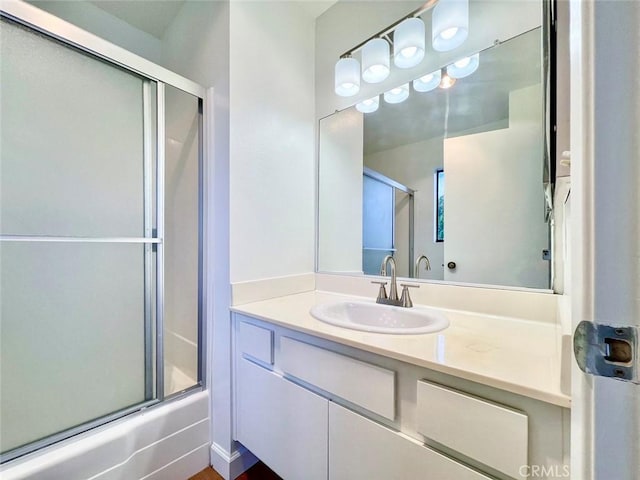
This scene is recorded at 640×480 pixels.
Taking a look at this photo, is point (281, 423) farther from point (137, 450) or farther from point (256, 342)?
point (137, 450)

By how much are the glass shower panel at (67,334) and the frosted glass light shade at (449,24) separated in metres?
1.68

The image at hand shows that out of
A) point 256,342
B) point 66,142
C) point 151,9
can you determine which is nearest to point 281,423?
point 256,342

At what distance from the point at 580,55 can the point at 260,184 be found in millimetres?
1276

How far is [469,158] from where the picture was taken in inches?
Result: 48.8

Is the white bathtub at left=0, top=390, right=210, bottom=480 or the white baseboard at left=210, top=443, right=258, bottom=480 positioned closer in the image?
the white bathtub at left=0, top=390, right=210, bottom=480

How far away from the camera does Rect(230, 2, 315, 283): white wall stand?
1.33m

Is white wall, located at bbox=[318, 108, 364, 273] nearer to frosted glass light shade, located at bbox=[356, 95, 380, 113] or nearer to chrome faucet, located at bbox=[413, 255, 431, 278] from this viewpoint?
frosted glass light shade, located at bbox=[356, 95, 380, 113]

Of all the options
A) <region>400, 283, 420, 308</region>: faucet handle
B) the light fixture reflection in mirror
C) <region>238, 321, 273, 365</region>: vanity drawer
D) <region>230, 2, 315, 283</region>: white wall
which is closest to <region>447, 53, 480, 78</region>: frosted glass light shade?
the light fixture reflection in mirror

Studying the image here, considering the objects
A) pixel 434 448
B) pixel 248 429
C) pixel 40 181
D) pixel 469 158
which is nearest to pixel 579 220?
pixel 434 448

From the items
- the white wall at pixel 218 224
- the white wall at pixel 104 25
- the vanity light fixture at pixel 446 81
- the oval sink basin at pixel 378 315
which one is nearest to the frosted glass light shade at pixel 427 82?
the vanity light fixture at pixel 446 81

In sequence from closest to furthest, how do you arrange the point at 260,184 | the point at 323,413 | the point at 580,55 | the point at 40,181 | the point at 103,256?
the point at 580,55, the point at 323,413, the point at 40,181, the point at 103,256, the point at 260,184

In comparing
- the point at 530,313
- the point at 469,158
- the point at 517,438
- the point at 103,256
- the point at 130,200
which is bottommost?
the point at 517,438

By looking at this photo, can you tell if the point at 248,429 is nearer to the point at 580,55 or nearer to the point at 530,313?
the point at 530,313

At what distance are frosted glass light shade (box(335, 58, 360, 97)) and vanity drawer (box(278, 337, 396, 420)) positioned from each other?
1.36 metres
